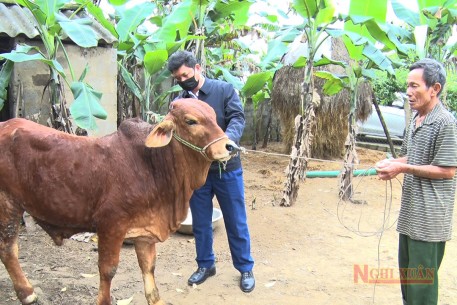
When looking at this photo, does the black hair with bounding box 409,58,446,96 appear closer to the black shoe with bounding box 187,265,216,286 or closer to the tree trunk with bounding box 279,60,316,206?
the black shoe with bounding box 187,265,216,286

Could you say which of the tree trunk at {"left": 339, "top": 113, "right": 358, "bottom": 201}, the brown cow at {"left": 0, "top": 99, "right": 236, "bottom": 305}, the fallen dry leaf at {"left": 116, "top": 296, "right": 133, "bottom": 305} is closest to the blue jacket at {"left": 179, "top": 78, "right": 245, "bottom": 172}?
the brown cow at {"left": 0, "top": 99, "right": 236, "bottom": 305}

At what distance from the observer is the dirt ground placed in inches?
143

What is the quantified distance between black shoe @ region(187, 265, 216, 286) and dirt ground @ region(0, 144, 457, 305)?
0.19 ft

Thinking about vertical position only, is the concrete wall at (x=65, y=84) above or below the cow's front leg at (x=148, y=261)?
above

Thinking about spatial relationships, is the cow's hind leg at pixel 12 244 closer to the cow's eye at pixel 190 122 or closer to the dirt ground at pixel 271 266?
the dirt ground at pixel 271 266

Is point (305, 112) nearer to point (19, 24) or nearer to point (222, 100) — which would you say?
point (222, 100)

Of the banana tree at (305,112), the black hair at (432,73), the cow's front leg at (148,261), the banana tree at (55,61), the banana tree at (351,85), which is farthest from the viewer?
the banana tree at (351,85)

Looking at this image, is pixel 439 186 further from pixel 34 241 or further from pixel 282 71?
pixel 282 71

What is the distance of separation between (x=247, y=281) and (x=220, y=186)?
0.86 metres

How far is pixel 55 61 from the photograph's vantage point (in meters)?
4.51

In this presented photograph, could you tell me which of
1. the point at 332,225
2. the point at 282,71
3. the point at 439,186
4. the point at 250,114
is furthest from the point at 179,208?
the point at 250,114

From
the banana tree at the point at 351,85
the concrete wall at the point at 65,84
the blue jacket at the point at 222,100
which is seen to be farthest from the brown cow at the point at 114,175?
the banana tree at the point at 351,85

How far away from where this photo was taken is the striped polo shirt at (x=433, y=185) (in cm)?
247

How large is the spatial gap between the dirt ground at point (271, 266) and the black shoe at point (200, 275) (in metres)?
0.06
